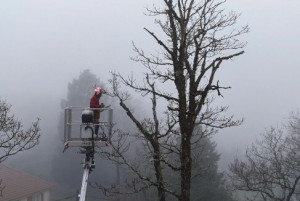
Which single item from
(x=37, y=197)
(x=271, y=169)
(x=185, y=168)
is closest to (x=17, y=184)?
(x=37, y=197)

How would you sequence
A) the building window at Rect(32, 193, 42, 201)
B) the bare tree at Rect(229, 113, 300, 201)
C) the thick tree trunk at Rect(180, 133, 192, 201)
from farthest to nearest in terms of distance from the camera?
the building window at Rect(32, 193, 42, 201) → the bare tree at Rect(229, 113, 300, 201) → the thick tree trunk at Rect(180, 133, 192, 201)

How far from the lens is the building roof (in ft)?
109

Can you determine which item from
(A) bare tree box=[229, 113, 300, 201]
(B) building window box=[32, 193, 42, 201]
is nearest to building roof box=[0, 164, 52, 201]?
(B) building window box=[32, 193, 42, 201]

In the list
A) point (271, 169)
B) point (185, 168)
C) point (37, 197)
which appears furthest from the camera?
point (37, 197)

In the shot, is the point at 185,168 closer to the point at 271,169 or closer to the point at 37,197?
the point at 271,169

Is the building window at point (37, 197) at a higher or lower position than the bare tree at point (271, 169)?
lower

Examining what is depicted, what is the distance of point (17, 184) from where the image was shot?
1403 inches

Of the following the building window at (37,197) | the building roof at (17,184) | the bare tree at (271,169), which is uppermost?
the bare tree at (271,169)

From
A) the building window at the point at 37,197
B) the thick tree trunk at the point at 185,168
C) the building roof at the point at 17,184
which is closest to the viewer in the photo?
the thick tree trunk at the point at 185,168

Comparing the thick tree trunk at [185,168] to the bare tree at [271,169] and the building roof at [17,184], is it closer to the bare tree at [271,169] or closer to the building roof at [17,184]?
the bare tree at [271,169]

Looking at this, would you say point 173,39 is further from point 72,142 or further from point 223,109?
point 72,142

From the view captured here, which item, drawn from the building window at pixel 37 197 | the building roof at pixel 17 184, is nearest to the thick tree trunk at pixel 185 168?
the building roof at pixel 17 184

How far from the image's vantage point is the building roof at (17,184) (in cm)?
3316

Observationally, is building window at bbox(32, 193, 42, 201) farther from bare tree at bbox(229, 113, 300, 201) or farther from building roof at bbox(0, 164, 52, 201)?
bare tree at bbox(229, 113, 300, 201)
